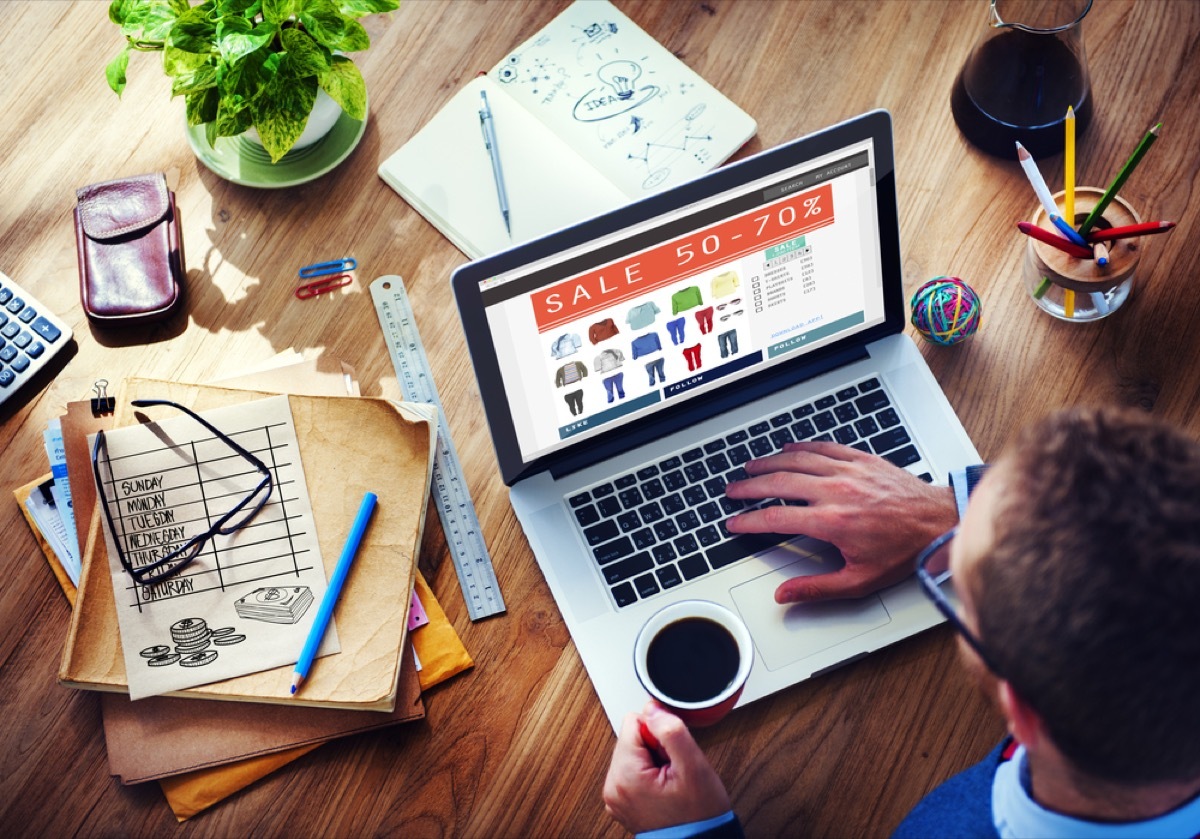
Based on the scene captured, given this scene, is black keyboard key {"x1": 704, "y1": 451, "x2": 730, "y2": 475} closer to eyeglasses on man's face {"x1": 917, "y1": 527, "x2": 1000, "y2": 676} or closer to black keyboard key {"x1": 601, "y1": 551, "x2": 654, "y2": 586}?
black keyboard key {"x1": 601, "y1": 551, "x2": 654, "y2": 586}

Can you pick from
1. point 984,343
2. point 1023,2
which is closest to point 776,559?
point 984,343

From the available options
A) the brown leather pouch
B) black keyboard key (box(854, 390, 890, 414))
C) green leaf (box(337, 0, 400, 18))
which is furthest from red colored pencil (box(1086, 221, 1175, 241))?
the brown leather pouch

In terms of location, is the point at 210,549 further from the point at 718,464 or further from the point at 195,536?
the point at 718,464

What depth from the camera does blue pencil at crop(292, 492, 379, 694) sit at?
992 millimetres

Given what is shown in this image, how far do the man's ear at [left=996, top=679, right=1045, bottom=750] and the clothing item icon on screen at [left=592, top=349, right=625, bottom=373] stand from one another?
0.46m

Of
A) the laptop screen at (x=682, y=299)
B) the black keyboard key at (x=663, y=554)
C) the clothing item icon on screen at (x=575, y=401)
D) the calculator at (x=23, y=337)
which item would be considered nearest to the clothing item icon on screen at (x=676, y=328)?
the laptop screen at (x=682, y=299)

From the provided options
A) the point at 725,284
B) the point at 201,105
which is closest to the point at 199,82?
the point at 201,105

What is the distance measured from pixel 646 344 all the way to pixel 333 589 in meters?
0.40

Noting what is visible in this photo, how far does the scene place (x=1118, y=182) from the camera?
40.0 inches

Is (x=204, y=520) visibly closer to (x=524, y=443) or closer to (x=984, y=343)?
(x=524, y=443)

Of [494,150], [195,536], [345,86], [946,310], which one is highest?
[345,86]

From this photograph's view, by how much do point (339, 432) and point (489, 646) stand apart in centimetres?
28

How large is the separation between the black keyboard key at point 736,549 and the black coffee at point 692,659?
0.10 metres

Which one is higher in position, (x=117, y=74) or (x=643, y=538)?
(x=117, y=74)
